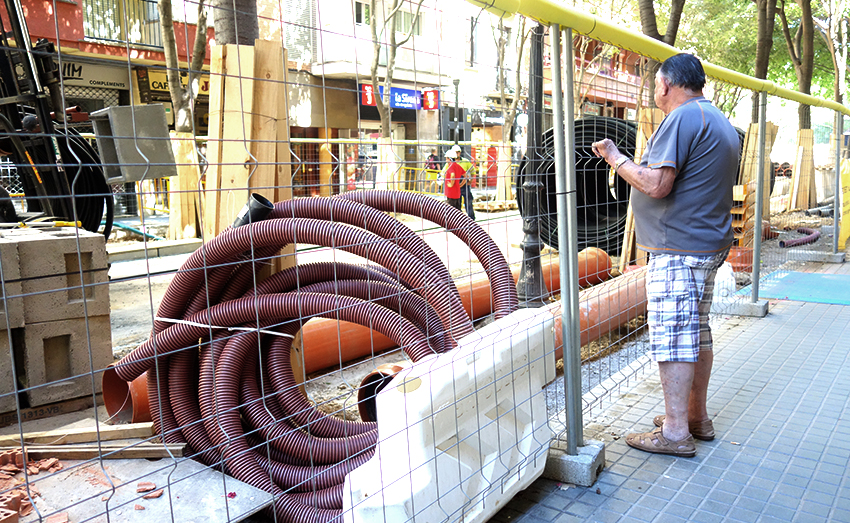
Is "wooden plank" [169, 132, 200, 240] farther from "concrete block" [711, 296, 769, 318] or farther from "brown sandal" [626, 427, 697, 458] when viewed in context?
"brown sandal" [626, 427, 697, 458]

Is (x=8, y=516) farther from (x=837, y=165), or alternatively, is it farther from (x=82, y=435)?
(x=837, y=165)

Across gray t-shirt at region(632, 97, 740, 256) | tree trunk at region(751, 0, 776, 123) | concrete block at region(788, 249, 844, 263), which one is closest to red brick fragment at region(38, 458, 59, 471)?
gray t-shirt at region(632, 97, 740, 256)

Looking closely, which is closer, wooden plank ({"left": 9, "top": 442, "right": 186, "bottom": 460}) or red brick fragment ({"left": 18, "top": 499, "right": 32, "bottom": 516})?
red brick fragment ({"left": 18, "top": 499, "right": 32, "bottom": 516})

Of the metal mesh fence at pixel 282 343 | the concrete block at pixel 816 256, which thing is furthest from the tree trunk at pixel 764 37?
the metal mesh fence at pixel 282 343

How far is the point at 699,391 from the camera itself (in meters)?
3.62

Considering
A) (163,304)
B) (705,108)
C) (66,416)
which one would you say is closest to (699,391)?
(705,108)

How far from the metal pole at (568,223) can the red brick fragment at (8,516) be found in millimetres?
2382

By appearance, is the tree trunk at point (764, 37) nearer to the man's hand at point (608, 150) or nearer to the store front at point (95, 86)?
the man's hand at point (608, 150)

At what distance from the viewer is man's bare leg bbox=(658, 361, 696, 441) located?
11.1ft

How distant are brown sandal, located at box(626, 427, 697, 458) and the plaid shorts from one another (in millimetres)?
461

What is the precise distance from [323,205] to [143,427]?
142 centimetres

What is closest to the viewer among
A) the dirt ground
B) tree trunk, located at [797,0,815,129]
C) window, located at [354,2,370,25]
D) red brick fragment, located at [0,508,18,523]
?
red brick fragment, located at [0,508,18,523]

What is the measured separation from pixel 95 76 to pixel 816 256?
1804 centimetres

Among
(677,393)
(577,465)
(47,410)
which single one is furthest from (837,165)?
(47,410)
